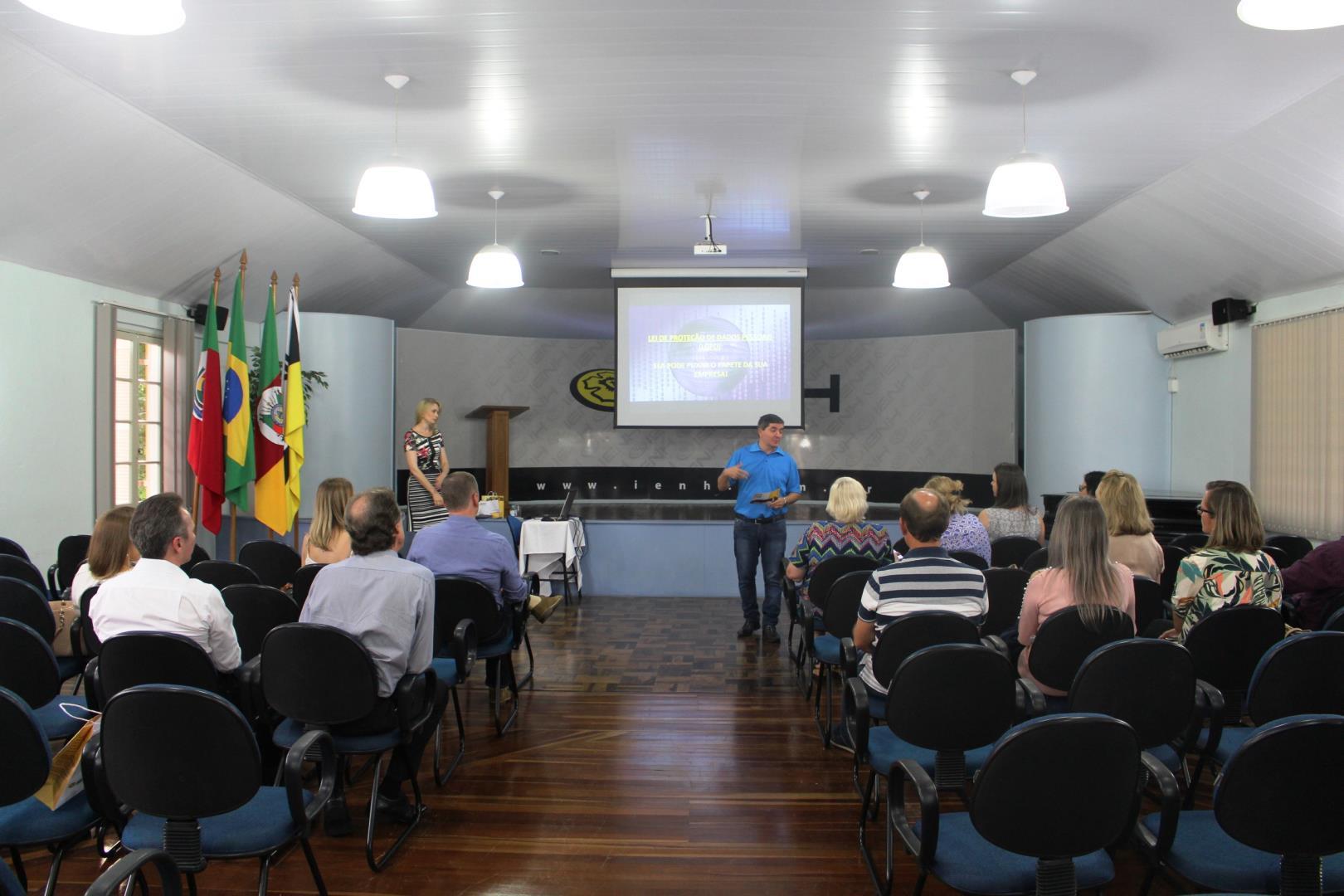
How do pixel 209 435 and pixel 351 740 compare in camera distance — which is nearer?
pixel 351 740

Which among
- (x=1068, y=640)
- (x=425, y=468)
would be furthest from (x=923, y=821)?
(x=425, y=468)

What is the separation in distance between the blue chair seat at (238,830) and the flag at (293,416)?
513cm

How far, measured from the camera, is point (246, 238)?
23.5 feet

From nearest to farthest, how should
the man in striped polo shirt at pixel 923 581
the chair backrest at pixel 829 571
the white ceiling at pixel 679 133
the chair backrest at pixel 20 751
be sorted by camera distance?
the chair backrest at pixel 20 751, the man in striped polo shirt at pixel 923 581, the white ceiling at pixel 679 133, the chair backrest at pixel 829 571

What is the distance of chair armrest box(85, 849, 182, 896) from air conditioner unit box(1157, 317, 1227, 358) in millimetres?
8000

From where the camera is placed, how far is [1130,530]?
458cm

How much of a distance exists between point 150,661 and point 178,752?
0.73m

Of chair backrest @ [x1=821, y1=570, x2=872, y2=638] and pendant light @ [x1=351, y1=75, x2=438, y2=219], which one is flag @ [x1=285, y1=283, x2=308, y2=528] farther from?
chair backrest @ [x1=821, y1=570, x2=872, y2=638]

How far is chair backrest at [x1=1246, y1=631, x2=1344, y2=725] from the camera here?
9.71ft

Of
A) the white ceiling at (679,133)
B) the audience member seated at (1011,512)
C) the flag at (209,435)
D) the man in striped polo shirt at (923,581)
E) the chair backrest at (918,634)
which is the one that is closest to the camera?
the chair backrest at (918,634)

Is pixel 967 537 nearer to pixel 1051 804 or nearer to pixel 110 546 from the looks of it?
pixel 1051 804

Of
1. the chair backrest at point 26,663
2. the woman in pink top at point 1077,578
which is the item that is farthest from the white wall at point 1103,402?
the chair backrest at point 26,663

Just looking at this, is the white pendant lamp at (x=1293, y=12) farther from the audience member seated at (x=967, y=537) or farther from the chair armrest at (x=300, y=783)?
the chair armrest at (x=300, y=783)

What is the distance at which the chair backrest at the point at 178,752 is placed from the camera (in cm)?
231
